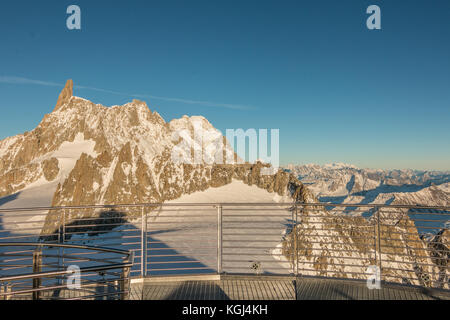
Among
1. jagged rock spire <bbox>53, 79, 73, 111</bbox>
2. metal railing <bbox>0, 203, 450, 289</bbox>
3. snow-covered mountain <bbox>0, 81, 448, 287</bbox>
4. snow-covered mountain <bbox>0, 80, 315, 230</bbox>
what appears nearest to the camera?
metal railing <bbox>0, 203, 450, 289</bbox>

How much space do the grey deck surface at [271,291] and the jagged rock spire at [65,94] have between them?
4290 inches

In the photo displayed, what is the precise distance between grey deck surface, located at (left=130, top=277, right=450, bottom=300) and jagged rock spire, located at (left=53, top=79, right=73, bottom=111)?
358ft

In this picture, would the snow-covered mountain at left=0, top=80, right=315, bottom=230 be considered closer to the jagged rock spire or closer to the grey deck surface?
the jagged rock spire

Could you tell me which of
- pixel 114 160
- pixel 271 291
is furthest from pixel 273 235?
pixel 114 160

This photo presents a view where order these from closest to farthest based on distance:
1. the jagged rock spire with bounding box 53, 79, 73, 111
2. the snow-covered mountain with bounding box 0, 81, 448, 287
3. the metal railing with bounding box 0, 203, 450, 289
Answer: the metal railing with bounding box 0, 203, 450, 289
the snow-covered mountain with bounding box 0, 81, 448, 287
the jagged rock spire with bounding box 53, 79, 73, 111

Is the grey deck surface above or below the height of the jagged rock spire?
below

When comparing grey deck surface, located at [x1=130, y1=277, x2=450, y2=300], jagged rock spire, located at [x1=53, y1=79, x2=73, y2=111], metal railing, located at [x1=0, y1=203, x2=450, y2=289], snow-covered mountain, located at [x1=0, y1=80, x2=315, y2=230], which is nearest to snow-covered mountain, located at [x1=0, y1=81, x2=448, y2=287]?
snow-covered mountain, located at [x1=0, y1=80, x2=315, y2=230]

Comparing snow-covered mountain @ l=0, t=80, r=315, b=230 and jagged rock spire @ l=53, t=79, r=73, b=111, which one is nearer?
snow-covered mountain @ l=0, t=80, r=315, b=230

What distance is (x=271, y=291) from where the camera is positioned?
16.1ft

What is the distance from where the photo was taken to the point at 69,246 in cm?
326

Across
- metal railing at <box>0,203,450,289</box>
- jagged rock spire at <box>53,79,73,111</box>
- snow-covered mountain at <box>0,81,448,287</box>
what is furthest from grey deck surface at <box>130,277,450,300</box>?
jagged rock spire at <box>53,79,73,111</box>

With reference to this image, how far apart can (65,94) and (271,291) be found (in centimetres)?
11236

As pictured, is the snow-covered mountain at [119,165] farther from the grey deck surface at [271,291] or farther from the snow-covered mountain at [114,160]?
the grey deck surface at [271,291]

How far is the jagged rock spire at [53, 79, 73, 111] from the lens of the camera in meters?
99.7
